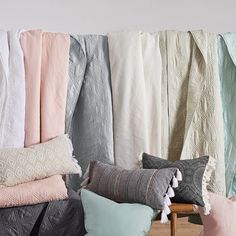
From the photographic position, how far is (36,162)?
1.83 meters

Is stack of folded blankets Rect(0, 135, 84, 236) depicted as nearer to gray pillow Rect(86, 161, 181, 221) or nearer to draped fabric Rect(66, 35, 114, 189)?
gray pillow Rect(86, 161, 181, 221)

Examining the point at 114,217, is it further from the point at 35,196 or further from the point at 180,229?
the point at 180,229

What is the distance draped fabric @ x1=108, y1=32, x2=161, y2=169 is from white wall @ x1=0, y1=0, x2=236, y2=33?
20cm

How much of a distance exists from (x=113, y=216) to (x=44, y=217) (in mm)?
284

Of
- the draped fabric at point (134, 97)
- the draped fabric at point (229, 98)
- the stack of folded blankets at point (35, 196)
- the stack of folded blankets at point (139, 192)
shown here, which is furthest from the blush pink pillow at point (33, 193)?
the draped fabric at point (229, 98)

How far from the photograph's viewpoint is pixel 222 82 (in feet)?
7.11

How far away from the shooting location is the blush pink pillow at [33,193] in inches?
68.5

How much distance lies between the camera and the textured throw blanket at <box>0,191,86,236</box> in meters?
1.71

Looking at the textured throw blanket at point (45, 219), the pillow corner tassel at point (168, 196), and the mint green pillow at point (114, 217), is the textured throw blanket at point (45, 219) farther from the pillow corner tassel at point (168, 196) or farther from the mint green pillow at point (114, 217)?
the pillow corner tassel at point (168, 196)

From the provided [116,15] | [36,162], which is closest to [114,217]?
[36,162]

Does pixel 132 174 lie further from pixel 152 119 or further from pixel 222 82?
pixel 222 82

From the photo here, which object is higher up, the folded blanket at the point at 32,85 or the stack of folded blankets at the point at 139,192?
the folded blanket at the point at 32,85

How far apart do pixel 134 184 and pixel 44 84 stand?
593mm

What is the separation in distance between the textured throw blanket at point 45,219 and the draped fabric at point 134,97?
1.30 feet
